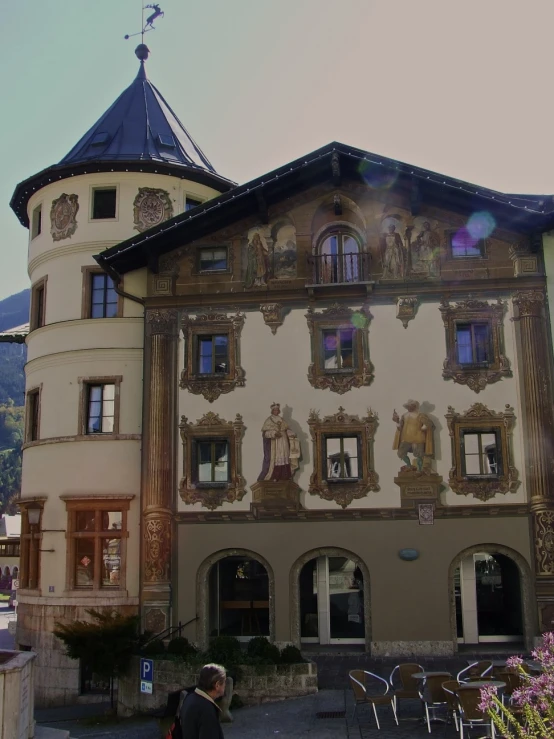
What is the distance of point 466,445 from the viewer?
2280cm

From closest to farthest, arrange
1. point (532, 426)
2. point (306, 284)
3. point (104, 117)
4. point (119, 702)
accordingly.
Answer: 1. point (119, 702)
2. point (532, 426)
3. point (306, 284)
4. point (104, 117)

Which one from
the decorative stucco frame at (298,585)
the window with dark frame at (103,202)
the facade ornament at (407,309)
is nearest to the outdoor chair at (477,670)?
the decorative stucco frame at (298,585)

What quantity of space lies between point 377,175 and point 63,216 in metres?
Answer: 10.2

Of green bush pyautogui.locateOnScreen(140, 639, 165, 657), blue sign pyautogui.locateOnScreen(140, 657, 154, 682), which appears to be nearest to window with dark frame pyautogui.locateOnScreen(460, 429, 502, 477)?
green bush pyautogui.locateOnScreen(140, 639, 165, 657)

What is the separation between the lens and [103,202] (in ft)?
87.8

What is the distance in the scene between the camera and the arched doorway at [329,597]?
22.7 meters

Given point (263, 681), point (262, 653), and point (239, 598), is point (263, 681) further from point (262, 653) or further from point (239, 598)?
point (239, 598)

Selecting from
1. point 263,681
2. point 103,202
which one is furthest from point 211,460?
point 103,202

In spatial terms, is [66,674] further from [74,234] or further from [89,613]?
[74,234]

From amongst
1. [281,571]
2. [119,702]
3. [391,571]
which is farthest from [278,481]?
[119,702]

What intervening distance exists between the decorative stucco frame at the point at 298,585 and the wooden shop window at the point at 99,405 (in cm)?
682

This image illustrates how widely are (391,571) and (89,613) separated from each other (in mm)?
8306

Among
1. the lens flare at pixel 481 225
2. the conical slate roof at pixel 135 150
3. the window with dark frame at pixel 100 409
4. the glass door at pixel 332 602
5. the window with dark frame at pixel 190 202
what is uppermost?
the conical slate roof at pixel 135 150

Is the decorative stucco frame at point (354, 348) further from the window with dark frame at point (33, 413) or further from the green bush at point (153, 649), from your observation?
the window with dark frame at point (33, 413)
